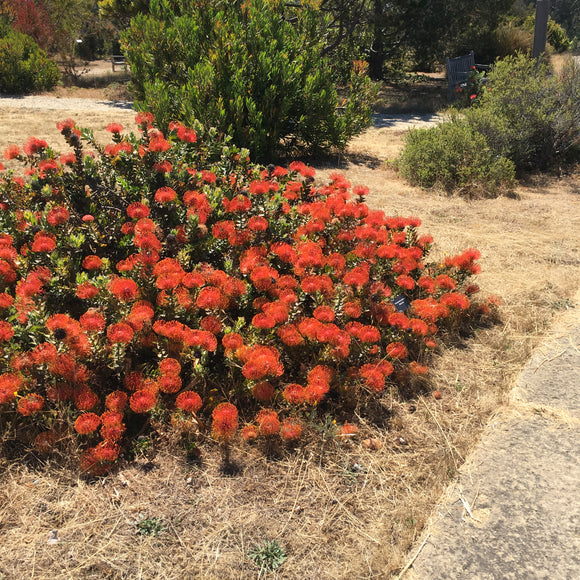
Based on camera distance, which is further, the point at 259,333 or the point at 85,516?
the point at 259,333

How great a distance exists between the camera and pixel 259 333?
2455 millimetres

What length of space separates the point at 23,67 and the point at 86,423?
1485cm

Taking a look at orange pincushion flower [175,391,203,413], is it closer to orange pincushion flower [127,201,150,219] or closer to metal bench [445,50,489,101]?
orange pincushion flower [127,201,150,219]

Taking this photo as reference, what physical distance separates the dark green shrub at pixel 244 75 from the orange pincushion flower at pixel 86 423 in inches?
188

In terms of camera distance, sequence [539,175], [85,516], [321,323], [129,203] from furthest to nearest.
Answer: [539,175], [129,203], [321,323], [85,516]

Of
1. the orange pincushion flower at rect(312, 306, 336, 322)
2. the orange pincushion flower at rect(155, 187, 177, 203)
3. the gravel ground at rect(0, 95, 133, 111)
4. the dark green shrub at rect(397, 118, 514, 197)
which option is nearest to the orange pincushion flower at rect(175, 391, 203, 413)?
the orange pincushion flower at rect(312, 306, 336, 322)

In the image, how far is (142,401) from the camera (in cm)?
203

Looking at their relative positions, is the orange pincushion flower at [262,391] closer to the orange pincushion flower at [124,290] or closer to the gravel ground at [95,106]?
the orange pincushion flower at [124,290]

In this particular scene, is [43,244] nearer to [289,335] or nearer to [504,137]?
[289,335]

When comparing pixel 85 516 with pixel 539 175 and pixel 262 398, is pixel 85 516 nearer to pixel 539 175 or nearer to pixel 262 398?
pixel 262 398

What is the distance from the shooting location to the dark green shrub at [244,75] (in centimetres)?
643

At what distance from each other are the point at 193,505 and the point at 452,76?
15665mm

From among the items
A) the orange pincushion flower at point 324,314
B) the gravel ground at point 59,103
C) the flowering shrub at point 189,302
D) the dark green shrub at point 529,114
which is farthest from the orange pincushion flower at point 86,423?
the gravel ground at point 59,103

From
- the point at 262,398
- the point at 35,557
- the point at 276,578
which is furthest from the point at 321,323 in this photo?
the point at 35,557
